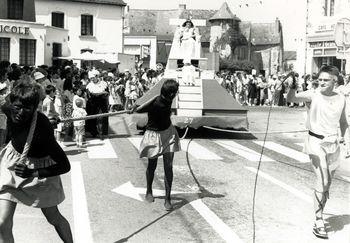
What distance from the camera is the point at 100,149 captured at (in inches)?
479

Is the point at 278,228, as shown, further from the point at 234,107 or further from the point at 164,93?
the point at 234,107

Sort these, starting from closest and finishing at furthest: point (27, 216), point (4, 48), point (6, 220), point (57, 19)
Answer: point (6, 220) < point (27, 216) < point (4, 48) < point (57, 19)

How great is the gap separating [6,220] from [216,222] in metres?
2.85

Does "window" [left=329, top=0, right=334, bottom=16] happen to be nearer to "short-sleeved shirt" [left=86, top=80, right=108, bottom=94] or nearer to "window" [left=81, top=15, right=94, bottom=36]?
"window" [left=81, top=15, right=94, bottom=36]

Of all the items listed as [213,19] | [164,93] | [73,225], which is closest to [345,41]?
[164,93]

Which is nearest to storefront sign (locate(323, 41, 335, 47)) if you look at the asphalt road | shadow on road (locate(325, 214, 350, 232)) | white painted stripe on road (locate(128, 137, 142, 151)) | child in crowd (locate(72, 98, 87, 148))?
the asphalt road

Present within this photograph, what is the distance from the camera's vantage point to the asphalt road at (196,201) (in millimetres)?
6020

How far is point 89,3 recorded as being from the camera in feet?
158

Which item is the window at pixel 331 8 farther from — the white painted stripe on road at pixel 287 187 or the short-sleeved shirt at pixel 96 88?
the white painted stripe on road at pixel 287 187

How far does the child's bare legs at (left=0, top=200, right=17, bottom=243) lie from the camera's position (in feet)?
14.5

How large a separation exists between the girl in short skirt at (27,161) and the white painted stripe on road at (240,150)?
724cm

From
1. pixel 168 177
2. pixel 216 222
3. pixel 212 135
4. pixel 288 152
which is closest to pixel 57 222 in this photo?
pixel 216 222

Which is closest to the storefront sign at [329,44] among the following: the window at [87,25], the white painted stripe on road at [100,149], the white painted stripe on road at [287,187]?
the window at [87,25]

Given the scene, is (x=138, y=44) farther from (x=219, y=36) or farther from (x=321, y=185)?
(x=321, y=185)
